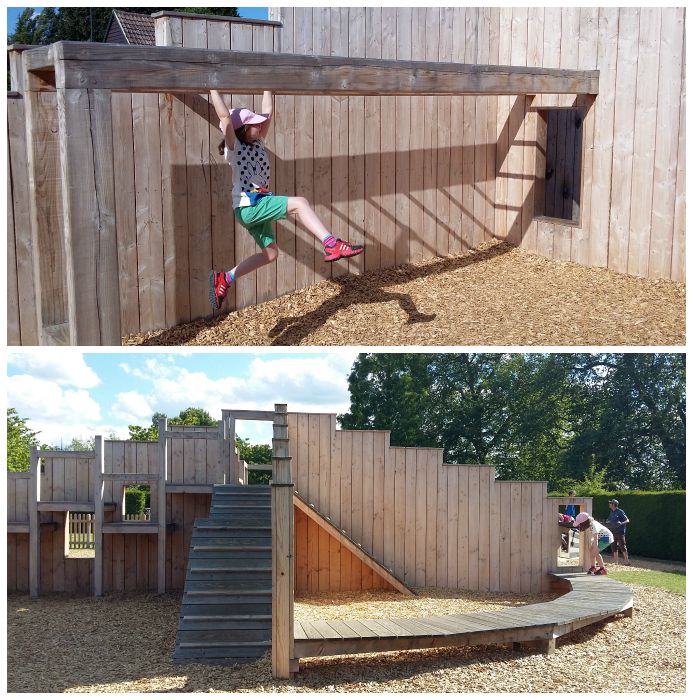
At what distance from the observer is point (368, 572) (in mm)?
10898

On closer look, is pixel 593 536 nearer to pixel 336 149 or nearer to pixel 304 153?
pixel 336 149

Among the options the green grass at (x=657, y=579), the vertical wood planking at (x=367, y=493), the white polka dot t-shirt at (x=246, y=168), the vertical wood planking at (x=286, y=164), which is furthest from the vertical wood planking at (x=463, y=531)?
the white polka dot t-shirt at (x=246, y=168)

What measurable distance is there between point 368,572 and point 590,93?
6392mm

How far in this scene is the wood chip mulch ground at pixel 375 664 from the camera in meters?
6.19

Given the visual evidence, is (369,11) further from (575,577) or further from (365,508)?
(575,577)

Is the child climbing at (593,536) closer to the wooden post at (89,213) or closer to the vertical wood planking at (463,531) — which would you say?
the vertical wood planking at (463,531)

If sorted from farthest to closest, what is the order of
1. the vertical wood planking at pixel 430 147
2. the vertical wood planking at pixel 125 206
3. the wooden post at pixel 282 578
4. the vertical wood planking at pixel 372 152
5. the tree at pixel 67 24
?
the tree at pixel 67 24, the vertical wood planking at pixel 430 147, the vertical wood planking at pixel 372 152, the vertical wood planking at pixel 125 206, the wooden post at pixel 282 578

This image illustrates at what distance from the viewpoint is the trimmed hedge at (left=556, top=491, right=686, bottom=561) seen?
14609mm

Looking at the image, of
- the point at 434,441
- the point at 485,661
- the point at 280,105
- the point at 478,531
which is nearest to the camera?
the point at 485,661

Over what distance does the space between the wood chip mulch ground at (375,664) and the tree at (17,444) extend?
1280 cm

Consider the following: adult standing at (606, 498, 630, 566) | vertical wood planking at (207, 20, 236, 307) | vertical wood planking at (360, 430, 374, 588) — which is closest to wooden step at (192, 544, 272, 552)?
vertical wood planking at (360, 430, 374, 588)

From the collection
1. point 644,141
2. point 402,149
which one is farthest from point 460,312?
point 644,141

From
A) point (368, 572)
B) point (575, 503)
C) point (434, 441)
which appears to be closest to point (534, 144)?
point (575, 503)

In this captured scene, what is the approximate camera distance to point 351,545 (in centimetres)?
1016
